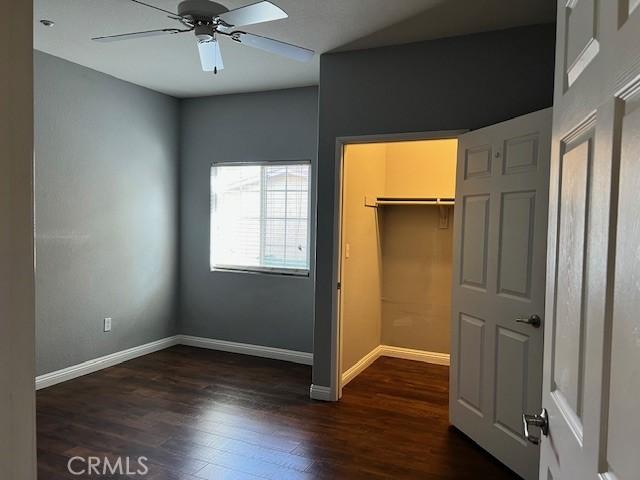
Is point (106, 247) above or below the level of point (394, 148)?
below

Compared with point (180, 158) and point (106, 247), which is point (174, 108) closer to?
point (180, 158)

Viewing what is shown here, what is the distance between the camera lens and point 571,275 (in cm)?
99

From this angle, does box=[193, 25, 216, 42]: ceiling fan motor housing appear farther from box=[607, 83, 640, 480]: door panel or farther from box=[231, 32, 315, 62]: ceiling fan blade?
box=[607, 83, 640, 480]: door panel

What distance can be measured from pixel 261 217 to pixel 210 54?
2274 millimetres

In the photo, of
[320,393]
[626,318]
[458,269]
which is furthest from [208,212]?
[626,318]

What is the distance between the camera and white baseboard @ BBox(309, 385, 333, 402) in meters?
3.70

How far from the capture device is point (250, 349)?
4973mm

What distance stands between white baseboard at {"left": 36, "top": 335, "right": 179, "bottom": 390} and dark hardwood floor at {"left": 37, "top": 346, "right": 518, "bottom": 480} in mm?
83

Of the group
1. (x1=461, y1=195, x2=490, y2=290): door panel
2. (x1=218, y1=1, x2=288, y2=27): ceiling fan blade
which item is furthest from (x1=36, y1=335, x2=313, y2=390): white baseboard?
(x1=218, y1=1, x2=288, y2=27): ceiling fan blade

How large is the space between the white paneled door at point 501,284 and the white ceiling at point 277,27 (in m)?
0.73

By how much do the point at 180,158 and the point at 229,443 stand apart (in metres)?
3.34

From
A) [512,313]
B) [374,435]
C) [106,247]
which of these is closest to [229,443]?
[374,435]

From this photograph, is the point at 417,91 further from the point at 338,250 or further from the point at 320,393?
the point at 320,393

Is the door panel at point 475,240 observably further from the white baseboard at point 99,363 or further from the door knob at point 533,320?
the white baseboard at point 99,363
